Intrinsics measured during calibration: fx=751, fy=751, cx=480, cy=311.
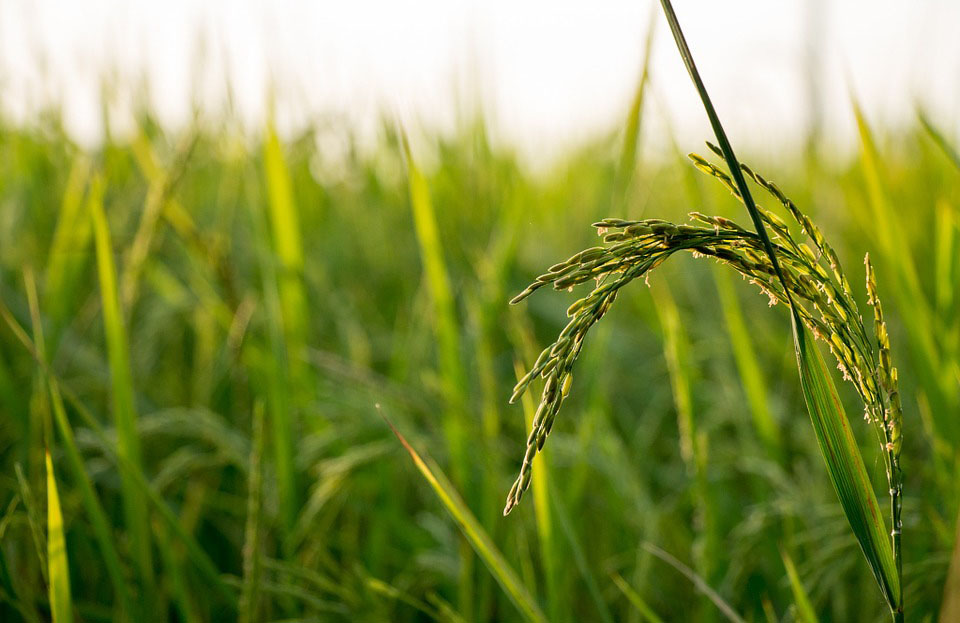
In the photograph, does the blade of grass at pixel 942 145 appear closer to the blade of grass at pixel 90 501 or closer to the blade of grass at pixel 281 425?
the blade of grass at pixel 281 425

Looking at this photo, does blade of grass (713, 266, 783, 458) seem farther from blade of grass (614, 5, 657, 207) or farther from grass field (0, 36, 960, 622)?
blade of grass (614, 5, 657, 207)

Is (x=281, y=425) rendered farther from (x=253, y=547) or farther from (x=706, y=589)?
(x=706, y=589)

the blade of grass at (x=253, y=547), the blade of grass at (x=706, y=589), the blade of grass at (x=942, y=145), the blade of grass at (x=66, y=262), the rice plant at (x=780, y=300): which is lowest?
the blade of grass at (x=706, y=589)

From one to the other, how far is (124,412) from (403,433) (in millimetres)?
397

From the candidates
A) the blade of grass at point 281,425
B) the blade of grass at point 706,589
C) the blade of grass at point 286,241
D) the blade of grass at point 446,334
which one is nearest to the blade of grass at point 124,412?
the blade of grass at point 281,425

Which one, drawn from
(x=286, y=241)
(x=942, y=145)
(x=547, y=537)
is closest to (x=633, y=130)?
(x=942, y=145)

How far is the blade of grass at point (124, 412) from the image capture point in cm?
98

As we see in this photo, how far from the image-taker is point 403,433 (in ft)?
3.84

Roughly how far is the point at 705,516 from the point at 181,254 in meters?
1.64

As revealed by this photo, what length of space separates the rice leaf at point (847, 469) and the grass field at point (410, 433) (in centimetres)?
4

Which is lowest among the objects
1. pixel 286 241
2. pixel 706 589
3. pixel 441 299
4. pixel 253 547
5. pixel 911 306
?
pixel 706 589

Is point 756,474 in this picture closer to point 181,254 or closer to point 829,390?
point 829,390

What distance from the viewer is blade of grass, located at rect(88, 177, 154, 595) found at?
984 millimetres

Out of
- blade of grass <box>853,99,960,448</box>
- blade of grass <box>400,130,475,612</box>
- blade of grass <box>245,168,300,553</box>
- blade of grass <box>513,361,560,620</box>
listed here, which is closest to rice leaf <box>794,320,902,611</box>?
blade of grass <box>513,361,560,620</box>
